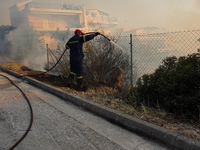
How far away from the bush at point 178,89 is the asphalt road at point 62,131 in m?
1.02

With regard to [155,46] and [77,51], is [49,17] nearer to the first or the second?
[77,51]

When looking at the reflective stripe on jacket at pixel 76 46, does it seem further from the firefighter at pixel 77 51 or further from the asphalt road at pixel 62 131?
the asphalt road at pixel 62 131

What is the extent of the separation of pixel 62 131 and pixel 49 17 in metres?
60.1

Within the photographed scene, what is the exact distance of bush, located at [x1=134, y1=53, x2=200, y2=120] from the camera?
3.46m

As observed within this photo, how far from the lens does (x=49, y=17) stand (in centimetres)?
5900

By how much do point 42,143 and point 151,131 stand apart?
1640mm

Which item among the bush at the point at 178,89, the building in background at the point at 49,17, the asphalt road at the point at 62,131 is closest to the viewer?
the asphalt road at the point at 62,131

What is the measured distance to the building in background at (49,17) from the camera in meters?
50.6

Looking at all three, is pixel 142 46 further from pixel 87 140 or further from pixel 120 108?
pixel 87 140

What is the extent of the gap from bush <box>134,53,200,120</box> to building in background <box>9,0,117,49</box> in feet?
126

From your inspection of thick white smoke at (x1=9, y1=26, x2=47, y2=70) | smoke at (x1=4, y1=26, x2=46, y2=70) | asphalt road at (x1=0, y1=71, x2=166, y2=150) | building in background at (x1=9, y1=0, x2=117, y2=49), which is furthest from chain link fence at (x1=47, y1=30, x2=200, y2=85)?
building in background at (x1=9, y1=0, x2=117, y2=49)

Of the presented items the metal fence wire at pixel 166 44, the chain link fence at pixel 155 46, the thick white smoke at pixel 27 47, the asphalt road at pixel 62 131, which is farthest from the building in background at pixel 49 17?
the asphalt road at pixel 62 131

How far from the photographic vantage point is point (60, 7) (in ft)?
199

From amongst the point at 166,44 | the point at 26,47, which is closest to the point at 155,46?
the point at 166,44
